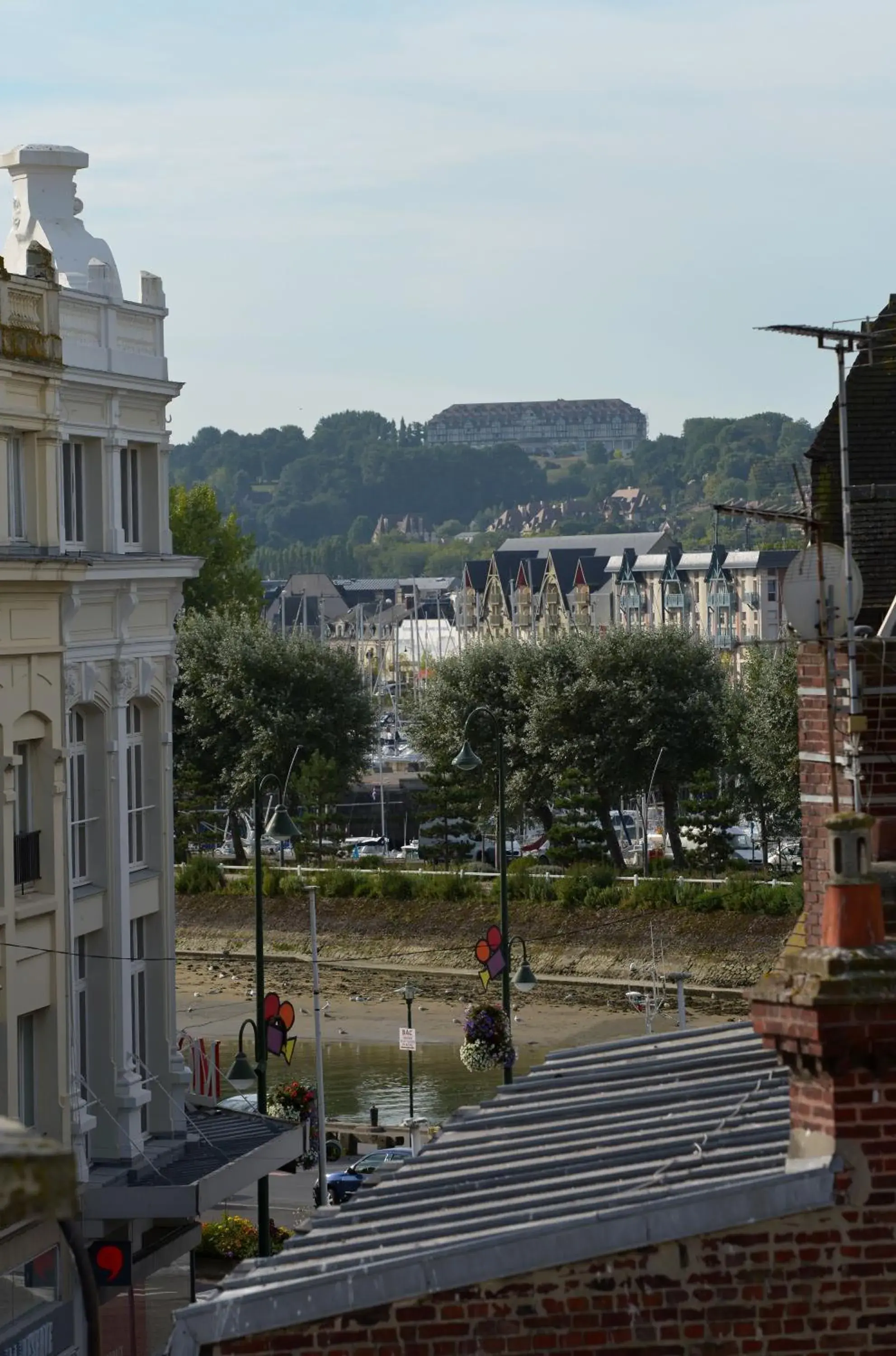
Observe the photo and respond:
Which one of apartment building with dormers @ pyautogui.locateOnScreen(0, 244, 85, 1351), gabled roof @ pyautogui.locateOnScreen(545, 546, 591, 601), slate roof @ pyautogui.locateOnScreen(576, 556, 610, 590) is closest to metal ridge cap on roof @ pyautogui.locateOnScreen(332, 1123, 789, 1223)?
apartment building with dormers @ pyautogui.locateOnScreen(0, 244, 85, 1351)

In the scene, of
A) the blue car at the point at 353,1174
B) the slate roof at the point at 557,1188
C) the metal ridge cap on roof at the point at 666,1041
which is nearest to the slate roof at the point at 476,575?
the blue car at the point at 353,1174

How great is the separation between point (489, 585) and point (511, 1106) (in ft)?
509

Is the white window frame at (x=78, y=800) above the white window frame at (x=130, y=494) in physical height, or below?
below

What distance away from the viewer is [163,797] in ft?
91.6

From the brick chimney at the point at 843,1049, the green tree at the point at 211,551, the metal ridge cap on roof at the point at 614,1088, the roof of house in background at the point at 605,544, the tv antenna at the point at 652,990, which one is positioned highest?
the roof of house in background at the point at 605,544

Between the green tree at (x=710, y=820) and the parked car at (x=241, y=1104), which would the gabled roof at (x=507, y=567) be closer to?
the green tree at (x=710, y=820)

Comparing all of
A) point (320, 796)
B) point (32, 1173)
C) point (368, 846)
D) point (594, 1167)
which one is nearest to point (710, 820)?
point (320, 796)

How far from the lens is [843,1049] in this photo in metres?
8.84

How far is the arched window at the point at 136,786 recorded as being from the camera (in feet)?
90.0

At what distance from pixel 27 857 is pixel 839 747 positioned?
508 inches

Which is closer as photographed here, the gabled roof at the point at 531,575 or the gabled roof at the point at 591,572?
the gabled roof at the point at 591,572

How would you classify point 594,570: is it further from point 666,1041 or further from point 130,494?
point 666,1041

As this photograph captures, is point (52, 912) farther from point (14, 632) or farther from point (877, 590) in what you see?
point (877, 590)

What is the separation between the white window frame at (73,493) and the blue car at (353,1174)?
36.2 feet
